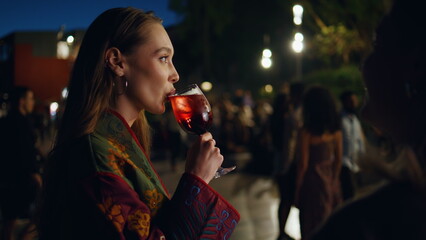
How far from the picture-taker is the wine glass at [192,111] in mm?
2201

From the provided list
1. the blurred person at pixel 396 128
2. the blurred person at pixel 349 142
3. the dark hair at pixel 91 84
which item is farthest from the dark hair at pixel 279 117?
the blurred person at pixel 396 128

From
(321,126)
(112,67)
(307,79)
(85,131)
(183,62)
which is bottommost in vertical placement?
(183,62)

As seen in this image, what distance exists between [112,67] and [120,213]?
0.59 meters

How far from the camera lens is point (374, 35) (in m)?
1.03

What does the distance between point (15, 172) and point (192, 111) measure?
4492 mm

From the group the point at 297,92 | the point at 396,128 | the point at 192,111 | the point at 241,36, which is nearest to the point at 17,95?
the point at 297,92

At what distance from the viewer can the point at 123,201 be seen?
5.24 ft

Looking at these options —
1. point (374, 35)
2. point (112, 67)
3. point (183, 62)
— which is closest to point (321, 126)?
point (112, 67)

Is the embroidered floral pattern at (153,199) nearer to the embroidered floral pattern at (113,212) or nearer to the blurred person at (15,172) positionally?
the embroidered floral pattern at (113,212)

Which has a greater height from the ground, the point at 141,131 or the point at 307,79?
the point at 141,131

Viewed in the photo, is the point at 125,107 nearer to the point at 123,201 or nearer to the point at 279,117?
the point at 123,201

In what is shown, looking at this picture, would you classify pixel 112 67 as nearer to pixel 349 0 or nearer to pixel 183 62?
pixel 349 0

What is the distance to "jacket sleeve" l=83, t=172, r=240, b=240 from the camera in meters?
1.59

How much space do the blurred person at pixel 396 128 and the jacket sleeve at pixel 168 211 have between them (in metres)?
0.83
